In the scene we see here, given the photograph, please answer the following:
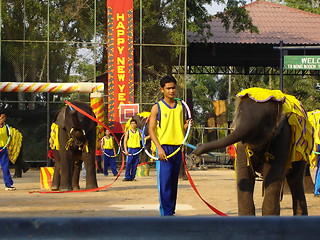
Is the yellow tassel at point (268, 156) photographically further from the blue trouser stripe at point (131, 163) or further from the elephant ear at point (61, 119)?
the blue trouser stripe at point (131, 163)

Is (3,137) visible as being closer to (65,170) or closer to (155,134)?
(65,170)

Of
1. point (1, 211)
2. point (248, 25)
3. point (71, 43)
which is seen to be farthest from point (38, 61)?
point (1, 211)

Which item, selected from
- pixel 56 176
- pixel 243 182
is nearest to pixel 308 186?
pixel 56 176

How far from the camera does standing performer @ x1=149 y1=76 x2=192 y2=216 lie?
9.73m

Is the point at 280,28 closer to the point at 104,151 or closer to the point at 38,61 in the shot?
the point at 38,61

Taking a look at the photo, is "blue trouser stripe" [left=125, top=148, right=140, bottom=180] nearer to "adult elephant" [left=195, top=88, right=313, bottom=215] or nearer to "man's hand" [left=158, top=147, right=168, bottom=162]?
"man's hand" [left=158, top=147, right=168, bottom=162]

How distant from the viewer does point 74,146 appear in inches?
679

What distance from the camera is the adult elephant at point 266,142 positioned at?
8.22 metres

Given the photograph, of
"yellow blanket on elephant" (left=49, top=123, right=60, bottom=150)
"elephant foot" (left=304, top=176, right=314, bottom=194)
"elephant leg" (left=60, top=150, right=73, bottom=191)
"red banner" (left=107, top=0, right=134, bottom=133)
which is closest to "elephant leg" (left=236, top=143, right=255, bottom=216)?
"elephant foot" (left=304, top=176, right=314, bottom=194)

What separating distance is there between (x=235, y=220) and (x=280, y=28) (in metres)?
35.4

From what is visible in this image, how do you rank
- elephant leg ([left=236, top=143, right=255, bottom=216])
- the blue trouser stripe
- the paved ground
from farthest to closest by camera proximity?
the blue trouser stripe < the paved ground < elephant leg ([left=236, top=143, right=255, bottom=216])

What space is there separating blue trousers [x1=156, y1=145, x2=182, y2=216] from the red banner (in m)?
20.0

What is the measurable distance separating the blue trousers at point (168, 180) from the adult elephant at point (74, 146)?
716cm

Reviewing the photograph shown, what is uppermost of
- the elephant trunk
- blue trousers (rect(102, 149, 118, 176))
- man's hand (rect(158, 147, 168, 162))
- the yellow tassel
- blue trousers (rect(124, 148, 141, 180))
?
the elephant trunk
